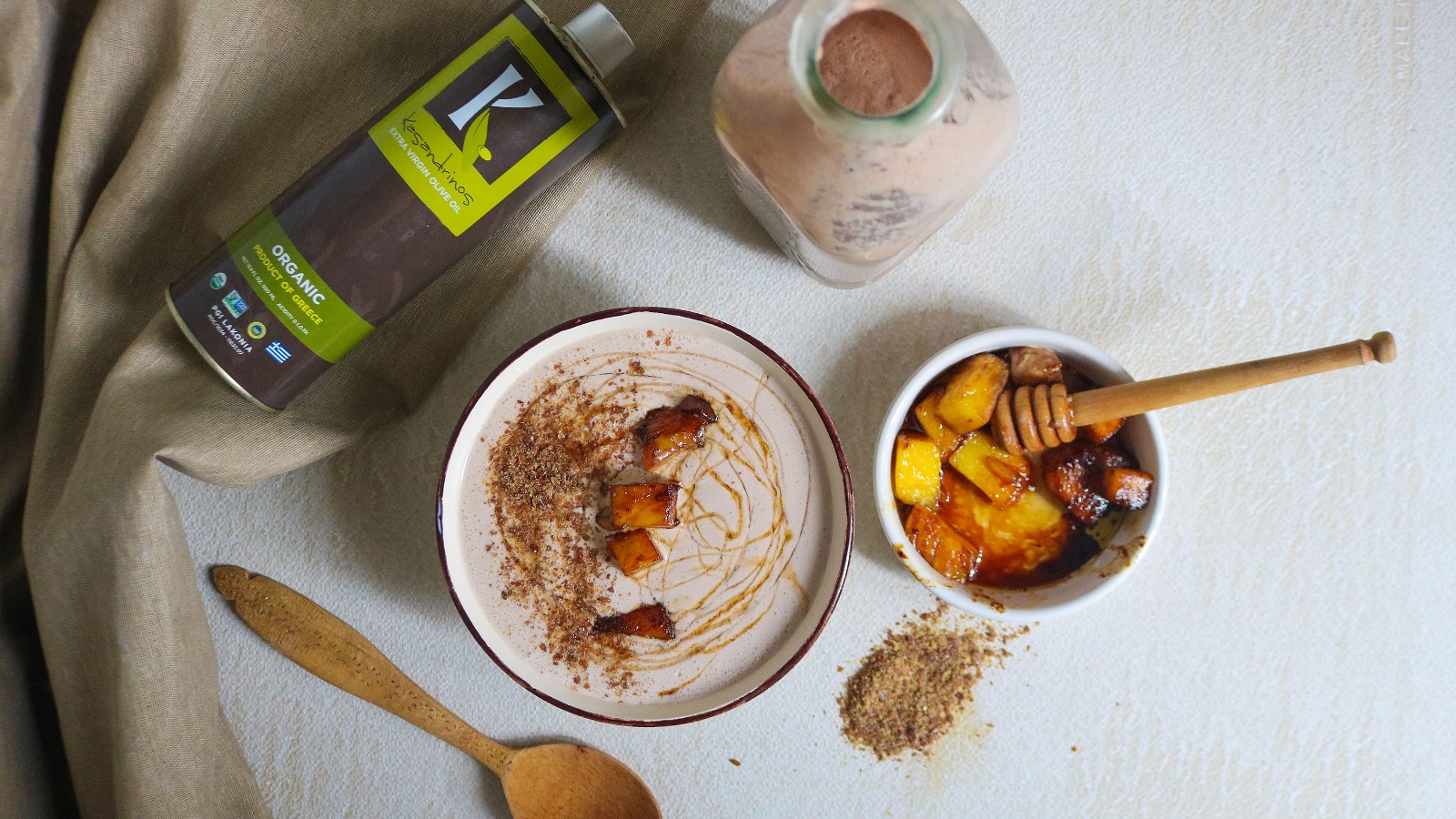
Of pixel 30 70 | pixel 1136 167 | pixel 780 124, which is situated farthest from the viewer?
pixel 1136 167

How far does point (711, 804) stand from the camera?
947mm

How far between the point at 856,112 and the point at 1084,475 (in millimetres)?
427

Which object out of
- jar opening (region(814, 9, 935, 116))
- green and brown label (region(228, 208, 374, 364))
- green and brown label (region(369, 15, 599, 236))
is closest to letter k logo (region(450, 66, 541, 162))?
green and brown label (region(369, 15, 599, 236))

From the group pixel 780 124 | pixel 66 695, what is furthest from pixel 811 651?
pixel 66 695

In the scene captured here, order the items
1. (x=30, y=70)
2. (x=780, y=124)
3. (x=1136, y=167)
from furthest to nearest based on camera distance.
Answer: (x=1136, y=167) < (x=30, y=70) < (x=780, y=124)

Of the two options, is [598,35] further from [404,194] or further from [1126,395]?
[1126,395]

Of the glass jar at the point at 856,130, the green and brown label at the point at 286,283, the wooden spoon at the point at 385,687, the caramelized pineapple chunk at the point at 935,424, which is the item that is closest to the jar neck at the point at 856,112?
the glass jar at the point at 856,130

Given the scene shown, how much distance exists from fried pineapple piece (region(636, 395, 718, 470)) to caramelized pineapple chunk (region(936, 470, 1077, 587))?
0.77 feet

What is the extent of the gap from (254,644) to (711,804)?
494mm

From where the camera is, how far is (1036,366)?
821 millimetres

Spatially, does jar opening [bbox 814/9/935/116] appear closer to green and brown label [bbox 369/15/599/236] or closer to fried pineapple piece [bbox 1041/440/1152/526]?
green and brown label [bbox 369/15/599/236]

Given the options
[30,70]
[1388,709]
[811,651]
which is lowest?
[1388,709]

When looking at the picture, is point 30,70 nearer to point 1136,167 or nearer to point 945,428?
point 945,428

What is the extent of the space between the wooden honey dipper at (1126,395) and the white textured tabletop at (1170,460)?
133mm
